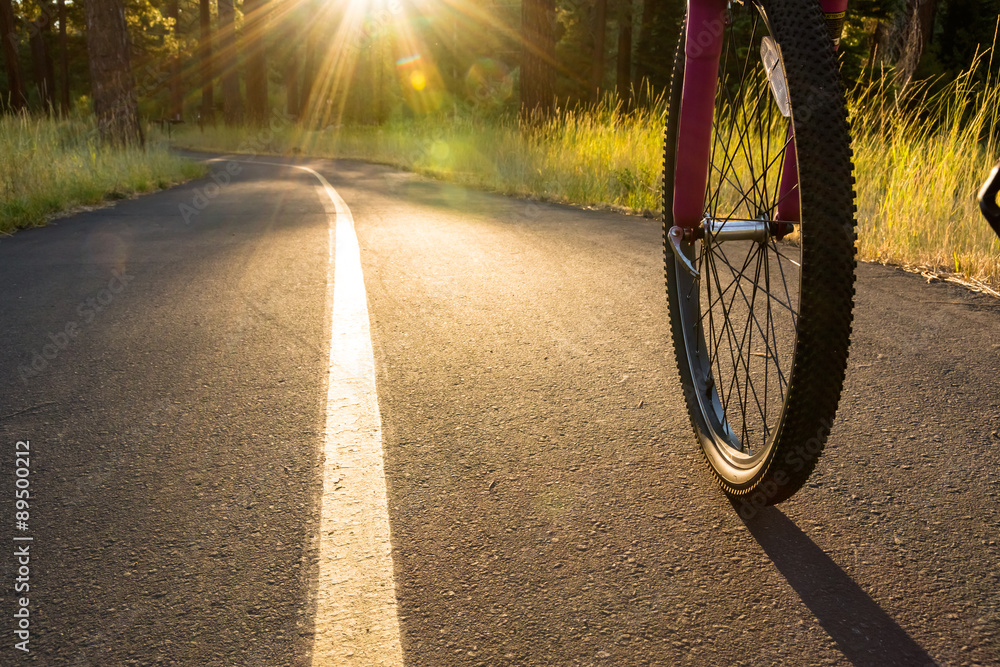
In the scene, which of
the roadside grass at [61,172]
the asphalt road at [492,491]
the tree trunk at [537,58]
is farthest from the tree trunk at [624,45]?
the asphalt road at [492,491]

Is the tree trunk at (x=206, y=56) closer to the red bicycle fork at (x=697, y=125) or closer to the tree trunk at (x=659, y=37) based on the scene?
the tree trunk at (x=659, y=37)

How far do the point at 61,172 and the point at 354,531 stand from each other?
9.85m

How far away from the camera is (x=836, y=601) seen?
1630 mm

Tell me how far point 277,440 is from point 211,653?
1012 mm

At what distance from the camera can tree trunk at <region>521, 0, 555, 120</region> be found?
50.0 ft

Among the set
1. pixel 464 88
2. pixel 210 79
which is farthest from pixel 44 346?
pixel 464 88

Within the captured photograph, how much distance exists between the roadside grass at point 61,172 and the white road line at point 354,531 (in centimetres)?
613

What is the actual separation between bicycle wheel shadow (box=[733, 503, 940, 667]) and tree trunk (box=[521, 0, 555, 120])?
13877mm

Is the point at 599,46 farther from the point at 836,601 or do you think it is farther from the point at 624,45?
the point at 836,601

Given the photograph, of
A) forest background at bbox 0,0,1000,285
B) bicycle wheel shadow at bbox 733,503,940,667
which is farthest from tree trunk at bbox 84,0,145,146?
bicycle wheel shadow at bbox 733,503,940,667

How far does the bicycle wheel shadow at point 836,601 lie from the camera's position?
4.80 ft

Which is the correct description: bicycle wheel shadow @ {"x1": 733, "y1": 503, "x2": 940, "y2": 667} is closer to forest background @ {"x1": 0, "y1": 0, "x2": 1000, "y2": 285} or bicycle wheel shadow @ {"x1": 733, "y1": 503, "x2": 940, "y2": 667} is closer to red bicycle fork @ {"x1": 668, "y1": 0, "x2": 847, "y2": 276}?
red bicycle fork @ {"x1": 668, "y1": 0, "x2": 847, "y2": 276}

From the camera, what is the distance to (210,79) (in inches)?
1756

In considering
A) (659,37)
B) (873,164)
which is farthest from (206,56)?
(873,164)
